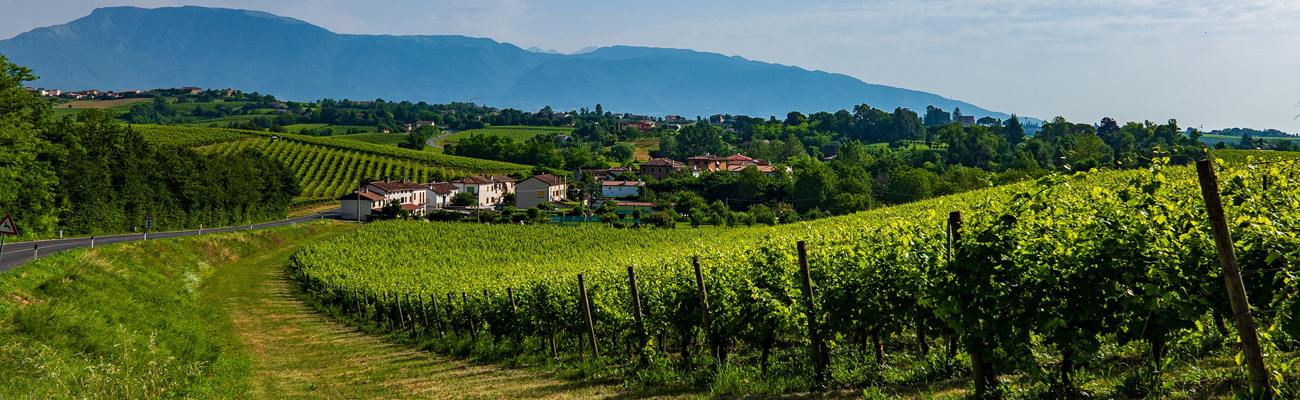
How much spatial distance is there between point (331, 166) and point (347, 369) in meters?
108

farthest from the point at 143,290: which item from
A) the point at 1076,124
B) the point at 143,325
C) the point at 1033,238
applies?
the point at 1076,124

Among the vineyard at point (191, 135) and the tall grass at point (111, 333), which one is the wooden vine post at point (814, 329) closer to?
the tall grass at point (111, 333)

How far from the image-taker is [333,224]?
67625mm

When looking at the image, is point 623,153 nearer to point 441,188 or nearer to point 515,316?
point 441,188

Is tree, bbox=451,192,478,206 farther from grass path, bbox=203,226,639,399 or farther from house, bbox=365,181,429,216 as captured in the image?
grass path, bbox=203,226,639,399

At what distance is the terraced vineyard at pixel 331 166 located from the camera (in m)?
103

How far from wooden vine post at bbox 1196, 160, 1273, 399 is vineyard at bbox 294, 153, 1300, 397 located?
0.10 metres

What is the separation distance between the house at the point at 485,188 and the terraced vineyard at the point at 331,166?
12.0m

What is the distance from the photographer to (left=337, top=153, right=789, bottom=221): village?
83812 millimetres

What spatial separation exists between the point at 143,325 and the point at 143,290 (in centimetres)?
875

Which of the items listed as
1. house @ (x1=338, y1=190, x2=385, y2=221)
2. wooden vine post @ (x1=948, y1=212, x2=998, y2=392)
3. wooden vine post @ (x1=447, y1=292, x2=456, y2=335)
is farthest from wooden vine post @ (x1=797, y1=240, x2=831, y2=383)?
house @ (x1=338, y1=190, x2=385, y2=221)

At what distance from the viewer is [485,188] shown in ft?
346

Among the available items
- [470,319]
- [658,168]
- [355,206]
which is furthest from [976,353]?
[658,168]

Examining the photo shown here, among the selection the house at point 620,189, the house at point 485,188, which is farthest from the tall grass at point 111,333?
the house at point 620,189
